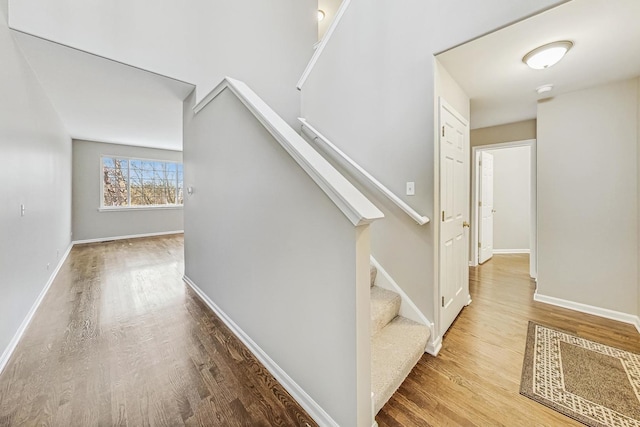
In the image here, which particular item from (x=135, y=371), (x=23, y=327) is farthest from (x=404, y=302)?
(x=23, y=327)

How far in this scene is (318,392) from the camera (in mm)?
1311

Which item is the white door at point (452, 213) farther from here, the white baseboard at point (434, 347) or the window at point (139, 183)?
the window at point (139, 183)

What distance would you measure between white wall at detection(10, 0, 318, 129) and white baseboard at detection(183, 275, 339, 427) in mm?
2735

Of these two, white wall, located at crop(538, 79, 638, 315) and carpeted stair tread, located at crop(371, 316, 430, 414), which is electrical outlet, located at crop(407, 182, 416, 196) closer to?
carpeted stair tread, located at crop(371, 316, 430, 414)

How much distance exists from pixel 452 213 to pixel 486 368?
1.17m

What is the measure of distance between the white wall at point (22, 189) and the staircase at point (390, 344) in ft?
8.46

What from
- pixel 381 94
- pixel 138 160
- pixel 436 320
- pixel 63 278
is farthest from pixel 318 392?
pixel 138 160

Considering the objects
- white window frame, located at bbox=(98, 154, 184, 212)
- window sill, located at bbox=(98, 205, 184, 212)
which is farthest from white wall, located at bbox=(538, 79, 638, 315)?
window sill, located at bbox=(98, 205, 184, 212)

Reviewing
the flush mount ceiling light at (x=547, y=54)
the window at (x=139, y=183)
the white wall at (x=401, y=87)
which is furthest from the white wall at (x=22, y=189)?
the flush mount ceiling light at (x=547, y=54)

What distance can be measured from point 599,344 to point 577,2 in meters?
2.42

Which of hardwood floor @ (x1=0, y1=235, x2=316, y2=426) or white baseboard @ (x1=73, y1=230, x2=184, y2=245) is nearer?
hardwood floor @ (x1=0, y1=235, x2=316, y2=426)

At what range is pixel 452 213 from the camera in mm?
2178

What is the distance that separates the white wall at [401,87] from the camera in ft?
5.76

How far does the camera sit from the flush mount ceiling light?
1703mm
